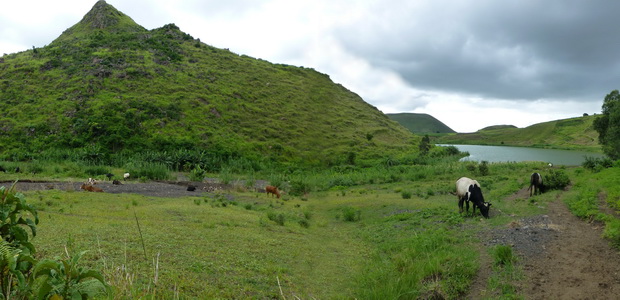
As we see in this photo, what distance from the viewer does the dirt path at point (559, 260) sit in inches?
330

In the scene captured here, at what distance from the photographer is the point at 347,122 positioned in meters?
87.2

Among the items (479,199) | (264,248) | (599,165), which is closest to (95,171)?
(264,248)

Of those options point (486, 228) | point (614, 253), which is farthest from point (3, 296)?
point (486, 228)

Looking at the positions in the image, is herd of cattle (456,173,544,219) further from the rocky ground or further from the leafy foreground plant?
the rocky ground

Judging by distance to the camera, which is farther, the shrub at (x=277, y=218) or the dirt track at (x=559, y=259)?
the shrub at (x=277, y=218)

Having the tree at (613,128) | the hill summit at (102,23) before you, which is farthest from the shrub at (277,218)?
the hill summit at (102,23)

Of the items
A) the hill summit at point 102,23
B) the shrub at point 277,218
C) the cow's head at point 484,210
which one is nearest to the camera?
the cow's head at point 484,210

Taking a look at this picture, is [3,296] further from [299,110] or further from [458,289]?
[299,110]

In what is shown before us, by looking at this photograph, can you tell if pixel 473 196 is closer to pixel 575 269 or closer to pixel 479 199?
pixel 479 199

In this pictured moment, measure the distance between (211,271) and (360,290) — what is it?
3896mm

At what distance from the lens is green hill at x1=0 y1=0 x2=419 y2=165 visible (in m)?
52.7

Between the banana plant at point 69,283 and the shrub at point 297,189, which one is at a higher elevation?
the banana plant at point 69,283

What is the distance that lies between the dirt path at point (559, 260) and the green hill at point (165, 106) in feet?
149

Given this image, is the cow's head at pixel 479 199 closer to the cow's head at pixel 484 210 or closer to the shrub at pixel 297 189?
the cow's head at pixel 484 210
